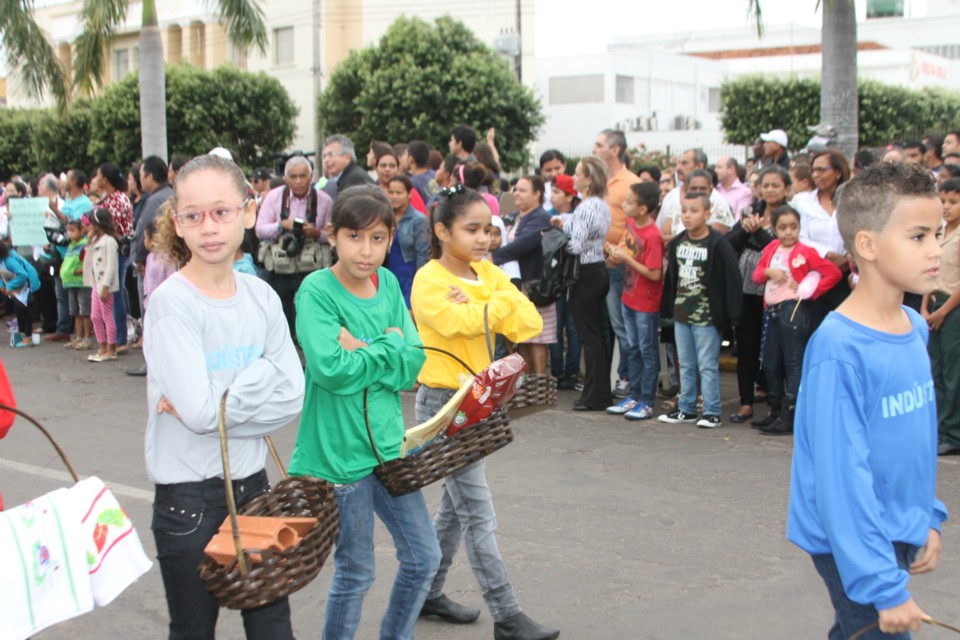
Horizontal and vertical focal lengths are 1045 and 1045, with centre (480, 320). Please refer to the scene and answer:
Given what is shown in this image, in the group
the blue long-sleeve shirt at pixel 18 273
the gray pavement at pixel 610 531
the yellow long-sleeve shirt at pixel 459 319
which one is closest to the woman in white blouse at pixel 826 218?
the gray pavement at pixel 610 531

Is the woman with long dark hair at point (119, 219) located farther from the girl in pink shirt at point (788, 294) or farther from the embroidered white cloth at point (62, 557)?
the embroidered white cloth at point (62, 557)

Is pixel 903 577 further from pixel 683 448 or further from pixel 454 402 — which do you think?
pixel 683 448

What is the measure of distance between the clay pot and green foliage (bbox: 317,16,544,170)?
31441mm

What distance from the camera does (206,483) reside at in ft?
9.74

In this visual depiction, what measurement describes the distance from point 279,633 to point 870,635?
5.33 feet

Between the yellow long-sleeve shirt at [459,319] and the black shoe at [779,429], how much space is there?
3941 millimetres

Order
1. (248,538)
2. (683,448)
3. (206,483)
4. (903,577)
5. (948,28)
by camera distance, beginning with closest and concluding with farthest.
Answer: (903,577)
(248,538)
(206,483)
(683,448)
(948,28)

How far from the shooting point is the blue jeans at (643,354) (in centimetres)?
842

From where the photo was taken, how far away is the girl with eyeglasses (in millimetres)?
2910

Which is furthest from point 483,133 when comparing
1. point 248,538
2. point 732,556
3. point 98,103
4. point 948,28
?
point 948,28

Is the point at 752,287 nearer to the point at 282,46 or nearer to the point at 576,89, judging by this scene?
the point at 282,46

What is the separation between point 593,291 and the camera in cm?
870

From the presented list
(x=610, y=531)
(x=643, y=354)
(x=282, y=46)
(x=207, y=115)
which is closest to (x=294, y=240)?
(x=643, y=354)

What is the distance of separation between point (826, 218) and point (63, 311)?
9271 mm
